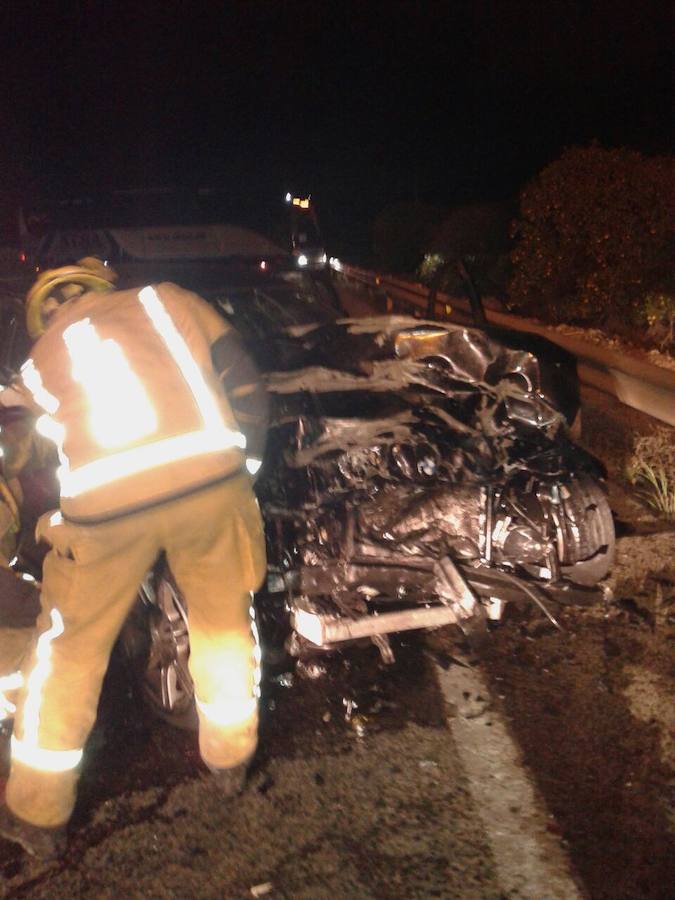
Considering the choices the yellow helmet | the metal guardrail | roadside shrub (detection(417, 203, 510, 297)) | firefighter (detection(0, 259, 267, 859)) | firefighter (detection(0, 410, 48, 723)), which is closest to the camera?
firefighter (detection(0, 259, 267, 859))

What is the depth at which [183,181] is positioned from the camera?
814 centimetres

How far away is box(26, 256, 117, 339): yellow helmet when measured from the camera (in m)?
3.31

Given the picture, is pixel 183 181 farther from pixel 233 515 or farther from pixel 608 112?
pixel 608 112

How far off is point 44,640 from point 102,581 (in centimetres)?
30

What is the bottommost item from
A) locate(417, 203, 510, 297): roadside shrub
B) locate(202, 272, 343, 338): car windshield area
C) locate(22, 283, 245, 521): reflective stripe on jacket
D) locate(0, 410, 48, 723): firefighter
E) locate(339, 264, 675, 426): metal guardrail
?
locate(417, 203, 510, 297): roadside shrub

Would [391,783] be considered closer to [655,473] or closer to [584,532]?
[584,532]

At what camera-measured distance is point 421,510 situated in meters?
3.88

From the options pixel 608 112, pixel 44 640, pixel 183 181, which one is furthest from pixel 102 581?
pixel 608 112

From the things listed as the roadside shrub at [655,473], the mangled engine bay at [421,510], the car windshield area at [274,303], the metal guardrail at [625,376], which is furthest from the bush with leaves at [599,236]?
the mangled engine bay at [421,510]

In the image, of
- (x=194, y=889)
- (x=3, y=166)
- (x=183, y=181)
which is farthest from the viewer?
(x=3, y=166)

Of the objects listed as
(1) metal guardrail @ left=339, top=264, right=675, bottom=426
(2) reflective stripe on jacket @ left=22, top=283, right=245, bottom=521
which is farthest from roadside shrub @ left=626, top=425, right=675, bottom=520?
(2) reflective stripe on jacket @ left=22, top=283, right=245, bottom=521

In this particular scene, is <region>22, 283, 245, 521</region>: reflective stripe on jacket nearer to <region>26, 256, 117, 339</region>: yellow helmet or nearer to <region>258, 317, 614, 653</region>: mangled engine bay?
<region>26, 256, 117, 339</region>: yellow helmet

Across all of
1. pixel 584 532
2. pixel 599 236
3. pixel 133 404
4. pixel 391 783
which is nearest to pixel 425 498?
pixel 584 532

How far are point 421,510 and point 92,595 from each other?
146 cm
